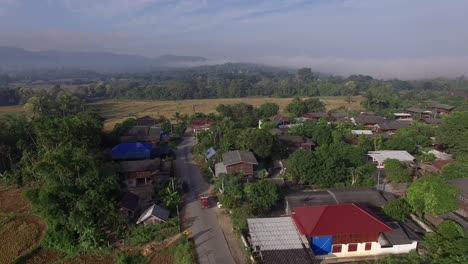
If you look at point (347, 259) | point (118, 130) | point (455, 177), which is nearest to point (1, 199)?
point (118, 130)

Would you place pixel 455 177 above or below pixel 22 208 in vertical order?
above

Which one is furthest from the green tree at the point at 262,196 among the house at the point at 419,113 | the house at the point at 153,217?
the house at the point at 419,113

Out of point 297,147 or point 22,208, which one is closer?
point 22,208

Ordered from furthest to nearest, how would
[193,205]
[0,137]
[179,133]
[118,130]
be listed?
[179,133] → [118,130] → [0,137] → [193,205]

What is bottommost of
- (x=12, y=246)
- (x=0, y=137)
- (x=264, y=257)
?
(x=12, y=246)

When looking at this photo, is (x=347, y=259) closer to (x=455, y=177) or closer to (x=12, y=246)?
(x=455, y=177)

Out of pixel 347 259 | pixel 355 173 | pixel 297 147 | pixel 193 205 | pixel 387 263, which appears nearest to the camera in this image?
pixel 387 263

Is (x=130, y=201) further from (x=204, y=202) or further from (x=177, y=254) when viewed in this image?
(x=177, y=254)

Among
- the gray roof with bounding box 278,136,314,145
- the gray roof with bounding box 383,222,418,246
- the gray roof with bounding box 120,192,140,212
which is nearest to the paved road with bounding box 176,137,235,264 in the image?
the gray roof with bounding box 120,192,140,212
